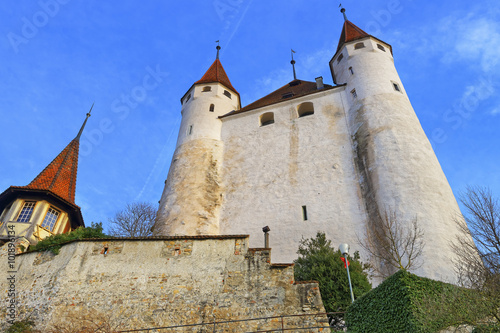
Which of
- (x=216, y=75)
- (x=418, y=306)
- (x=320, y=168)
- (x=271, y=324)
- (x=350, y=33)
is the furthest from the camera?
(x=216, y=75)

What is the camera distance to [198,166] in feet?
73.2

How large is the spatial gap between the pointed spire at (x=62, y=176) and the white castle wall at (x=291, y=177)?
8018 mm

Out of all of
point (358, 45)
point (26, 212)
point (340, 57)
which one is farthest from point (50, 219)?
point (358, 45)

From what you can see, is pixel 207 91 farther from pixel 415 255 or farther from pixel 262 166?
pixel 415 255

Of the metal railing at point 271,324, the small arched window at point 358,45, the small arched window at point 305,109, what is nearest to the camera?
the metal railing at point 271,324

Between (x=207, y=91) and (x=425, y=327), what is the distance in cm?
2361

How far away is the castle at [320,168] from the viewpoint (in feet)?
55.1

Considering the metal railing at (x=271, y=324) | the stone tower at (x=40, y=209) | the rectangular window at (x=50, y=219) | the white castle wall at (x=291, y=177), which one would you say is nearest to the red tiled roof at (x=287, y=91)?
the white castle wall at (x=291, y=177)

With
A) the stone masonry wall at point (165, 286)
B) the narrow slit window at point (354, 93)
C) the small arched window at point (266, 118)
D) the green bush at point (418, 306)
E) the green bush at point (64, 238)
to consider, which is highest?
the small arched window at point (266, 118)

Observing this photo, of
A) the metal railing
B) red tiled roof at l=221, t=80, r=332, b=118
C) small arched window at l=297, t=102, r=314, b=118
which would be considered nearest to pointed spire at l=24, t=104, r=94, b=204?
the metal railing

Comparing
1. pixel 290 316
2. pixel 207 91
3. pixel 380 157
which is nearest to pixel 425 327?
pixel 290 316

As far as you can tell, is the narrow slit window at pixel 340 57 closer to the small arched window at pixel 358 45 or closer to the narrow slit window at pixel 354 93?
the small arched window at pixel 358 45

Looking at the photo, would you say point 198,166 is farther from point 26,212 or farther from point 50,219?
point 26,212

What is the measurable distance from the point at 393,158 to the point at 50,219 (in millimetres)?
16439
